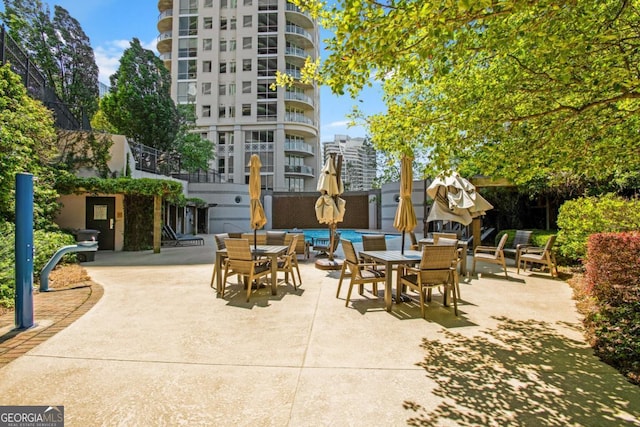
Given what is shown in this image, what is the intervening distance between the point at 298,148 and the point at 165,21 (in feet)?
64.7

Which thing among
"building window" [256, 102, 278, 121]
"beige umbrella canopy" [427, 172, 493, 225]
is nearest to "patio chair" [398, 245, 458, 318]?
"beige umbrella canopy" [427, 172, 493, 225]

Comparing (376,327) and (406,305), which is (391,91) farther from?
(376,327)

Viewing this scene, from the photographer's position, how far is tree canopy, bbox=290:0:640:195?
267 centimetres

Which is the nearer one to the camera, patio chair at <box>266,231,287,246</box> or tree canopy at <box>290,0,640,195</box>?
tree canopy at <box>290,0,640,195</box>

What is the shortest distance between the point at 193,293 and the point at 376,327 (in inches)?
123

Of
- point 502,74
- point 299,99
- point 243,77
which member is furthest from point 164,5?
point 502,74

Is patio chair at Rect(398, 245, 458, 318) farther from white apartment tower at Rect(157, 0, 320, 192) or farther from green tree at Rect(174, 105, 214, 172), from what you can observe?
white apartment tower at Rect(157, 0, 320, 192)

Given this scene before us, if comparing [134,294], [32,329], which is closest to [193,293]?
[134,294]

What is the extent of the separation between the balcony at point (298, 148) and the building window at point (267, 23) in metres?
11.3

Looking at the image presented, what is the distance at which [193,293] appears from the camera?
530cm

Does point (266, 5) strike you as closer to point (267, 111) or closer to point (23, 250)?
point (267, 111)

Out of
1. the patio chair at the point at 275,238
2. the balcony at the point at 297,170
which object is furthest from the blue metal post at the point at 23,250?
the balcony at the point at 297,170

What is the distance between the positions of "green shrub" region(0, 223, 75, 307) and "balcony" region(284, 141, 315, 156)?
85.8ft

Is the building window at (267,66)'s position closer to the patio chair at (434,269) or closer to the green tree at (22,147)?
the green tree at (22,147)
